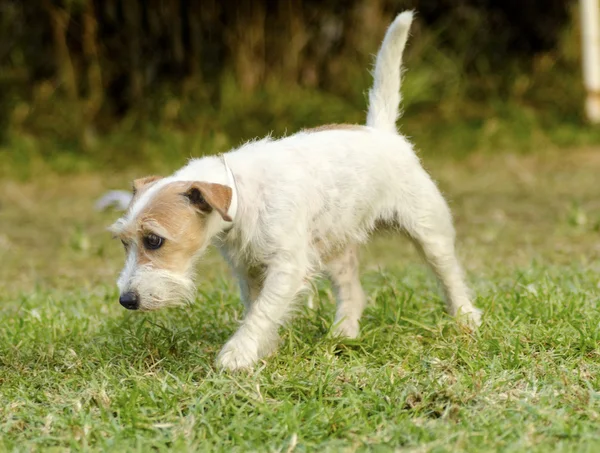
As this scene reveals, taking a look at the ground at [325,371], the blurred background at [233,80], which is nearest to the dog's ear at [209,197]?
the ground at [325,371]

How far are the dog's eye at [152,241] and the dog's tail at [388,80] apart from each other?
157cm

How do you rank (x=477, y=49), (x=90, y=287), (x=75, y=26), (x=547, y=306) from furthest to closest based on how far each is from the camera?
(x=477, y=49)
(x=75, y=26)
(x=90, y=287)
(x=547, y=306)

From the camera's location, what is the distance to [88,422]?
3.71m

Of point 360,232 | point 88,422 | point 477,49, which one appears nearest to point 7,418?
point 88,422

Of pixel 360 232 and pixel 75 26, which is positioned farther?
pixel 75 26

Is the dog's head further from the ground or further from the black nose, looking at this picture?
the ground

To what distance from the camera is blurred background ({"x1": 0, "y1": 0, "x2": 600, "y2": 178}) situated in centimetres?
1131

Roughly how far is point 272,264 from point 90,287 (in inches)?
96.1

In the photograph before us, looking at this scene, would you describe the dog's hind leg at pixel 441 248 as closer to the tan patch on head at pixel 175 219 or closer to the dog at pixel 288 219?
the dog at pixel 288 219

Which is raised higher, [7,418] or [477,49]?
[7,418]

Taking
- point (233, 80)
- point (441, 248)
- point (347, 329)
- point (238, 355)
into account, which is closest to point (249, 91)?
point (233, 80)

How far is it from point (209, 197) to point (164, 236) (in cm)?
25

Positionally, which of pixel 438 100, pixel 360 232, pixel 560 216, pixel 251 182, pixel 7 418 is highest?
pixel 251 182

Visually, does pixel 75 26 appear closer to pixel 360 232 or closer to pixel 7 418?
pixel 360 232
